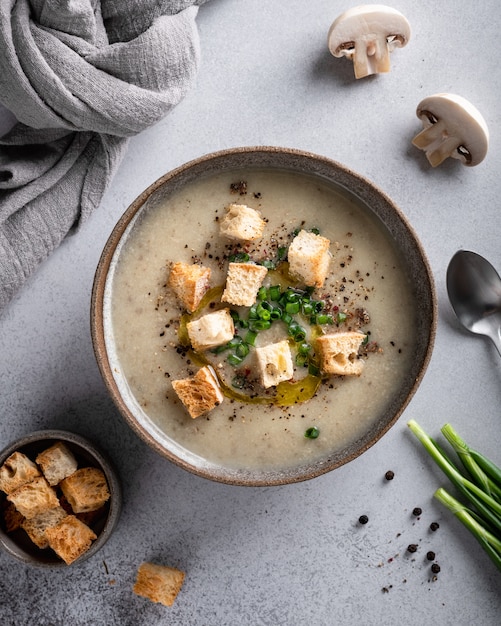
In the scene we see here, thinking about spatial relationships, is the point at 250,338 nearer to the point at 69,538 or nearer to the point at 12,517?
the point at 69,538

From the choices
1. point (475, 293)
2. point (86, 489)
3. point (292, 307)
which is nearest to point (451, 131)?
point (475, 293)

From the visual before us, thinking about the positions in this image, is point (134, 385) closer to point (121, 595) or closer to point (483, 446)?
point (121, 595)

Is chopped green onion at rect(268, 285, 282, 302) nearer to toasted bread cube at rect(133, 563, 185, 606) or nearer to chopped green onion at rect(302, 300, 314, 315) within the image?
chopped green onion at rect(302, 300, 314, 315)

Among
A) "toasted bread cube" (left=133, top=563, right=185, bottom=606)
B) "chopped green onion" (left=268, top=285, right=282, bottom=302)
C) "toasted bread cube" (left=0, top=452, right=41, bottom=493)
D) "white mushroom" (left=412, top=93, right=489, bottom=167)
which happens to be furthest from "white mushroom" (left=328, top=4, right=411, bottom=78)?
"toasted bread cube" (left=133, top=563, right=185, bottom=606)

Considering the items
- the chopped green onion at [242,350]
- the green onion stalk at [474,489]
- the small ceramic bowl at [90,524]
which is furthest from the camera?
the green onion stalk at [474,489]

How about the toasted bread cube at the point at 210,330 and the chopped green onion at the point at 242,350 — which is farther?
the chopped green onion at the point at 242,350

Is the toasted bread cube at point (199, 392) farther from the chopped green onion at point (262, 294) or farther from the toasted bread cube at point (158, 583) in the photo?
the toasted bread cube at point (158, 583)

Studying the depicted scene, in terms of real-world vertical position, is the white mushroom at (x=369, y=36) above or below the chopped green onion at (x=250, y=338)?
above

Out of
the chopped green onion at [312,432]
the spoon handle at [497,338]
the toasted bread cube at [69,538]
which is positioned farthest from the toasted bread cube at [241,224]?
the toasted bread cube at [69,538]
